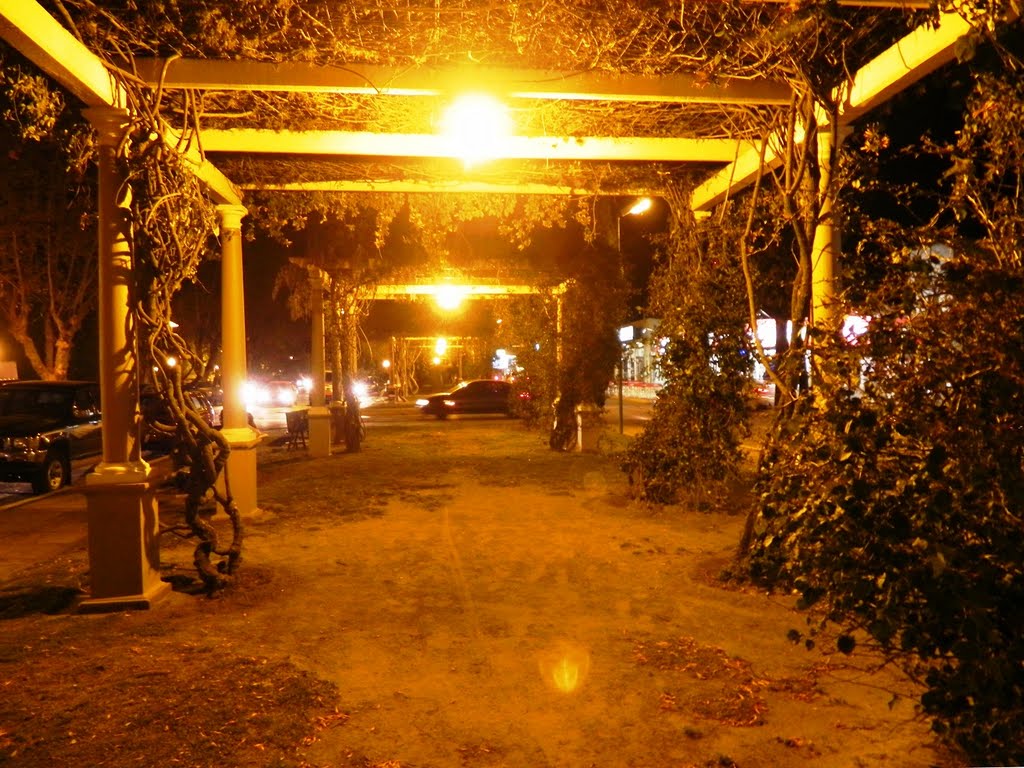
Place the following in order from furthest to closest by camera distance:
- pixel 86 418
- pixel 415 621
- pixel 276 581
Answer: pixel 86 418 < pixel 276 581 < pixel 415 621

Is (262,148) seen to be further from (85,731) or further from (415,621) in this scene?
(85,731)

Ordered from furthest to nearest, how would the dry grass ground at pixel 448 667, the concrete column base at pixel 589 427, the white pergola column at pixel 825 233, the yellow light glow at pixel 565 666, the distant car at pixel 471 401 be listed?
the distant car at pixel 471 401
the concrete column base at pixel 589 427
the white pergola column at pixel 825 233
the yellow light glow at pixel 565 666
the dry grass ground at pixel 448 667

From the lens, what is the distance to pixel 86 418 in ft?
51.3

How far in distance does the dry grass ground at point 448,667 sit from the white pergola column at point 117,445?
0.28 meters

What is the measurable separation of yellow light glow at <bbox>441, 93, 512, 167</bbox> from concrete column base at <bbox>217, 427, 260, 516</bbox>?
13.5ft

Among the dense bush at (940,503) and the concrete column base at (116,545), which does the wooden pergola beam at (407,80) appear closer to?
the concrete column base at (116,545)

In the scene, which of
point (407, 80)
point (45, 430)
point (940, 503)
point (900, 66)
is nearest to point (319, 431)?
point (45, 430)

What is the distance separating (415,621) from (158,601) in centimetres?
209

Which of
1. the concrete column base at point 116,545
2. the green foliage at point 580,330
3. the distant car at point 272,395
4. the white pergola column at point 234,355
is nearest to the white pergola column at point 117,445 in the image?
the concrete column base at point 116,545

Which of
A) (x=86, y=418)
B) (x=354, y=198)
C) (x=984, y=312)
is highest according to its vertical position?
(x=354, y=198)

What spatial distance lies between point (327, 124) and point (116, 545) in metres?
4.52

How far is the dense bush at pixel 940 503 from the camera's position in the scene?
3139 millimetres

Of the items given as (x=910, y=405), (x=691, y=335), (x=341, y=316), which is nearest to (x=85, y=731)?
(x=910, y=405)

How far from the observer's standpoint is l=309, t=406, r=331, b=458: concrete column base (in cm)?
1752
